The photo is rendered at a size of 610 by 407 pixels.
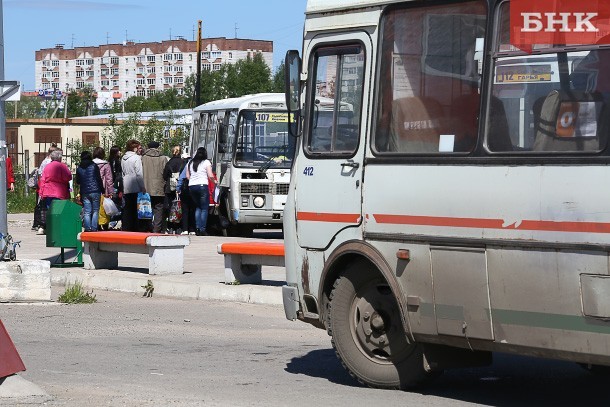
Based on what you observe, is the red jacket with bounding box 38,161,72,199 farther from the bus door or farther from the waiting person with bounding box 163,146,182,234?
the bus door

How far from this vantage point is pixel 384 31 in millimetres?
8742

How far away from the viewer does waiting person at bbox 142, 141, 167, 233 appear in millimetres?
25438

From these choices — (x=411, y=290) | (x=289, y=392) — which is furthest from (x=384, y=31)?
(x=289, y=392)

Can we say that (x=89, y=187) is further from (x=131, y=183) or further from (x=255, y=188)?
(x=255, y=188)

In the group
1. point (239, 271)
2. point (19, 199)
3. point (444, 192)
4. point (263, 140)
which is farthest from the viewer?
point (19, 199)

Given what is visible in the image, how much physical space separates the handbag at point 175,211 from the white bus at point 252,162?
33.3 inches

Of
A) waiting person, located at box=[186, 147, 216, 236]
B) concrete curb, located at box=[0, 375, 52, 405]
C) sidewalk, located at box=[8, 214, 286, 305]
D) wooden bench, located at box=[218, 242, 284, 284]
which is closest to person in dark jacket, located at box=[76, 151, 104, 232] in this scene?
sidewalk, located at box=[8, 214, 286, 305]

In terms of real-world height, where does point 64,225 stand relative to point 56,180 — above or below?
below

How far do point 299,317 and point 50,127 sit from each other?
67.9m

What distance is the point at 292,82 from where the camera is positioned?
9492mm

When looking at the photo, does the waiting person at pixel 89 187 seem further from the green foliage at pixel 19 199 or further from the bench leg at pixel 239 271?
the green foliage at pixel 19 199

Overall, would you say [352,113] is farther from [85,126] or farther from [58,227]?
[85,126]

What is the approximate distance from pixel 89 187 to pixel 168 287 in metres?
6.80

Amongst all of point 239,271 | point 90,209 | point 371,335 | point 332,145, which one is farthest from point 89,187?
point 371,335
